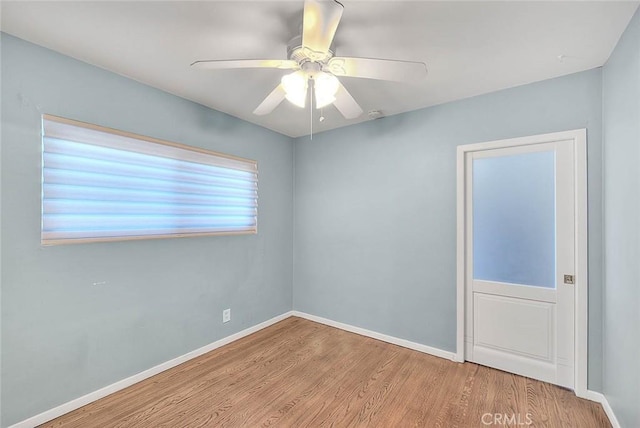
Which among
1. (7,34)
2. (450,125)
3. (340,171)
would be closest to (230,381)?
(340,171)

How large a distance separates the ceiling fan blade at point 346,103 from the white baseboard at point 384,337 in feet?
7.66

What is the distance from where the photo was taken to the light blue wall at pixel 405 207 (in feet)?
6.94

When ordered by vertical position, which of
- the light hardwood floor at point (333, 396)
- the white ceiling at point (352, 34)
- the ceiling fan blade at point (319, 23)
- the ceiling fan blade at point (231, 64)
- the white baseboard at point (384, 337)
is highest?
the white ceiling at point (352, 34)

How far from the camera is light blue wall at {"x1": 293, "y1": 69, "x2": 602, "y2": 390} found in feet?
6.94

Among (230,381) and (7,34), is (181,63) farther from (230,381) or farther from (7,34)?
(230,381)

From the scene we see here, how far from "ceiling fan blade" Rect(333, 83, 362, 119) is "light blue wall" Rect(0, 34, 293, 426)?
153 centimetres

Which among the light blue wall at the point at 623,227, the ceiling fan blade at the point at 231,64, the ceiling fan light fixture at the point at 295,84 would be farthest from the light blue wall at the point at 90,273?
the light blue wall at the point at 623,227

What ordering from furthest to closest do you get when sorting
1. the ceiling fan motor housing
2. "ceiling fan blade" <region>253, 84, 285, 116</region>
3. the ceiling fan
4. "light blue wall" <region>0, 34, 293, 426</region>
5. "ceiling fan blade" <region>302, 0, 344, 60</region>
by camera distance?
"ceiling fan blade" <region>253, 84, 285, 116</region>
"light blue wall" <region>0, 34, 293, 426</region>
the ceiling fan motor housing
the ceiling fan
"ceiling fan blade" <region>302, 0, 344, 60</region>

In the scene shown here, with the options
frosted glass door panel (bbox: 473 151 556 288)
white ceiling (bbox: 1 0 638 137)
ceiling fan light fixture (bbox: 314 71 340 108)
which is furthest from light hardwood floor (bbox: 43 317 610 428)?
white ceiling (bbox: 1 0 638 137)

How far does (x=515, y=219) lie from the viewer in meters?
2.36

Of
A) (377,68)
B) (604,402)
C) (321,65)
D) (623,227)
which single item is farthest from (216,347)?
(623,227)

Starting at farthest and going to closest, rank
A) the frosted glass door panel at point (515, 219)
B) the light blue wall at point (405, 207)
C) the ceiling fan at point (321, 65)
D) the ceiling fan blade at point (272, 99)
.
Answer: the frosted glass door panel at point (515, 219)
the light blue wall at point (405, 207)
the ceiling fan blade at point (272, 99)
the ceiling fan at point (321, 65)

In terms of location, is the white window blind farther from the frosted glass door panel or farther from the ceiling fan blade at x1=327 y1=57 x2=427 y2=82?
the frosted glass door panel

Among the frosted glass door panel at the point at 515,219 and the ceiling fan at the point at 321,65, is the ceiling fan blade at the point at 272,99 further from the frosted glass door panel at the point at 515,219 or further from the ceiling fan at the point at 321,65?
the frosted glass door panel at the point at 515,219
